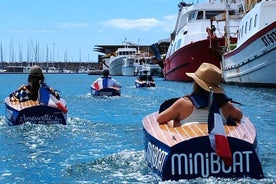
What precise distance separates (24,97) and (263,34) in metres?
18.1

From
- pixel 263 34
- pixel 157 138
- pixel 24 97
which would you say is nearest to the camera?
pixel 157 138

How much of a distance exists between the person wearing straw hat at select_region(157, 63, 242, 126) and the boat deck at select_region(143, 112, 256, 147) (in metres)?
0.12

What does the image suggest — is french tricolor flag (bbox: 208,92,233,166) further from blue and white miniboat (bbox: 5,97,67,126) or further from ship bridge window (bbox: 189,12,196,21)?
ship bridge window (bbox: 189,12,196,21)

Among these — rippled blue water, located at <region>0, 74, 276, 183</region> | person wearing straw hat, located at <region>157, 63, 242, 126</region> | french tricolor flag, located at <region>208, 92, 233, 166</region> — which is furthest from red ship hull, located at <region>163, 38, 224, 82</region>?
french tricolor flag, located at <region>208, 92, 233, 166</region>

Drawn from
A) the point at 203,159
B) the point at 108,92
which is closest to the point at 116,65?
the point at 108,92

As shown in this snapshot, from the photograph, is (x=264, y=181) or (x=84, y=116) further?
(x=84, y=116)

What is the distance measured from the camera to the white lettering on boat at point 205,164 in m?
6.88

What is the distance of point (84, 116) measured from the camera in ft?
60.2

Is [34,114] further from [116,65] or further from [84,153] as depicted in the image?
[116,65]

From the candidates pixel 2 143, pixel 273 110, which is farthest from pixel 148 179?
pixel 273 110

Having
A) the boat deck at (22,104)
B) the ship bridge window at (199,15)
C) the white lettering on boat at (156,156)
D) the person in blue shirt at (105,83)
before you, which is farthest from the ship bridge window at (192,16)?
the white lettering on boat at (156,156)

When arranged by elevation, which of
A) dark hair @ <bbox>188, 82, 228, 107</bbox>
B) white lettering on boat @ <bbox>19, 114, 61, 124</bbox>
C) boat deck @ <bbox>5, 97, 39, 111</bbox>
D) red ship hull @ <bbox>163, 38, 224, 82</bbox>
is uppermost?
red ship hull @ <bbox>163, 38, 224, 82</bbox>

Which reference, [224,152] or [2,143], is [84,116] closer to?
[2,143]

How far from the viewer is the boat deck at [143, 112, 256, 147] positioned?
705cm
